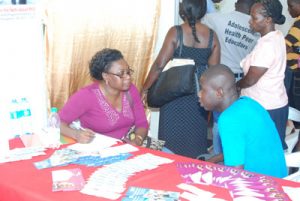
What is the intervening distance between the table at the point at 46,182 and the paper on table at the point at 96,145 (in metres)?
0.26

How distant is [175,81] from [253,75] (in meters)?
0.55

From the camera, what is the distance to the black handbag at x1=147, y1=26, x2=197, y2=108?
3.32 metres

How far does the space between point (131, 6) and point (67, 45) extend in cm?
71

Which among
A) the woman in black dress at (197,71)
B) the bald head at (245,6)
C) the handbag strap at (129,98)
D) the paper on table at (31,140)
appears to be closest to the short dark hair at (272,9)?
the woman in black dress at (197,71)

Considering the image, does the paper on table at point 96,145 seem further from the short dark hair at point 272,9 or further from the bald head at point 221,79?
the short dark hair at point 272,9

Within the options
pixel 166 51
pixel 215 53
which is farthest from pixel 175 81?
pixel 215 53

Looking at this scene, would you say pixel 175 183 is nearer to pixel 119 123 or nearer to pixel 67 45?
pixel 119 123

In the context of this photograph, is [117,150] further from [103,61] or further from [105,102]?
[103,61]

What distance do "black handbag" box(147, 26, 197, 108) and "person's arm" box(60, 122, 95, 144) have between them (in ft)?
2.79

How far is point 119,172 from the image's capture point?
6.87 ft

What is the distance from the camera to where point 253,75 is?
3076 millimetres

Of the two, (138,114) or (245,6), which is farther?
(245,6)

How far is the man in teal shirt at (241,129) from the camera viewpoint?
2.20m

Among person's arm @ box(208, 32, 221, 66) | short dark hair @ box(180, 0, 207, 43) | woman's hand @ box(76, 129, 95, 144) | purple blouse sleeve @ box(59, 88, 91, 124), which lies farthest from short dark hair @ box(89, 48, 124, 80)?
person's arm @ box(208, 32, 221, 66)
